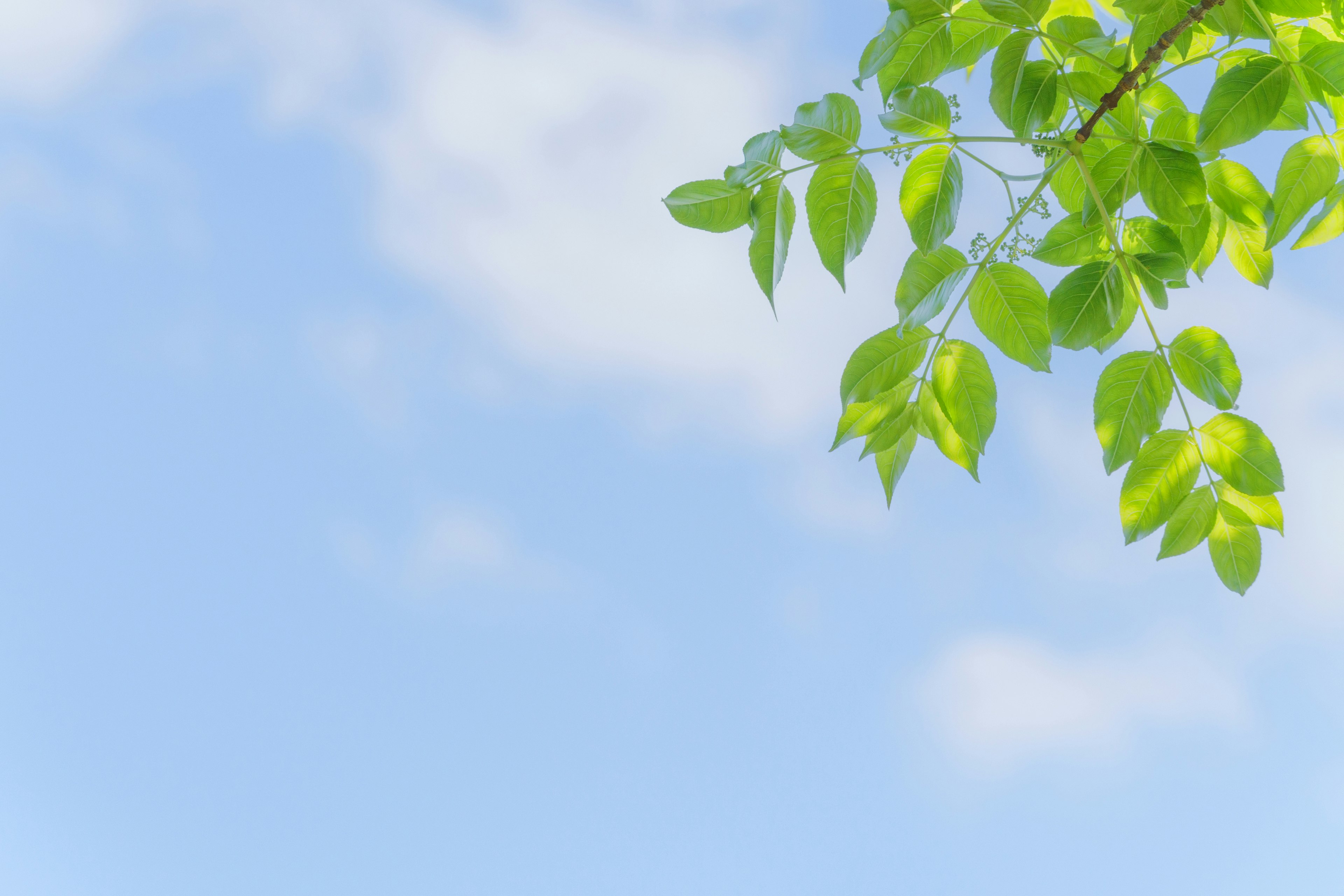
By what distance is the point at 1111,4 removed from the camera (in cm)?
238

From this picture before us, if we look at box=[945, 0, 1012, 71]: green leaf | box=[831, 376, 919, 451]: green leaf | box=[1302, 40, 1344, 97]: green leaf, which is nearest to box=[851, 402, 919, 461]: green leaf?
box=[831, 376, 919, 451]: green leaf

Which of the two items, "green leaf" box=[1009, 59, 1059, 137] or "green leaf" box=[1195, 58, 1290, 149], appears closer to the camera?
"green leaf" box=[1195, 58, 1290, 149]

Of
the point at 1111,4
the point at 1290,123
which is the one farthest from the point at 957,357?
the point at 1111,4

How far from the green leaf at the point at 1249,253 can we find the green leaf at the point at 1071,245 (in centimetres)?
36

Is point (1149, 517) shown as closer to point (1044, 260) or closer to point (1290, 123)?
point (1044, 260)

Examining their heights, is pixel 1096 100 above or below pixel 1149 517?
above

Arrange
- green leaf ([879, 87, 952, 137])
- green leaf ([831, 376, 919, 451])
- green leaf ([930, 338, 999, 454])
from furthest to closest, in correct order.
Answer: green leaf ([831, 376, 919, 451]) → green leaf ([930, 338, 999, 454]) → green leaf ([879, 87, 952, 137])

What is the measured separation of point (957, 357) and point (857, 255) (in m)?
0.42

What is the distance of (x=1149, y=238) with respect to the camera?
1.98 meters

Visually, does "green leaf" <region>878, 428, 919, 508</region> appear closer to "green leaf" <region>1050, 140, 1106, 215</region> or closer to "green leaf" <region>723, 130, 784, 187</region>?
"green leaf" <region>1050, 140, 1106, 215</region>

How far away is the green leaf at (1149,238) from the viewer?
→ 1.93m

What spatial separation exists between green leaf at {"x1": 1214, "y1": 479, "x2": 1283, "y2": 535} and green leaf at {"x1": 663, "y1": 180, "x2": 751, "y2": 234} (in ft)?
4.17

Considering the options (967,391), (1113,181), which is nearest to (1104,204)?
(1113,181)

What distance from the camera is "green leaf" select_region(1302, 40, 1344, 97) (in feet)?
5.71
